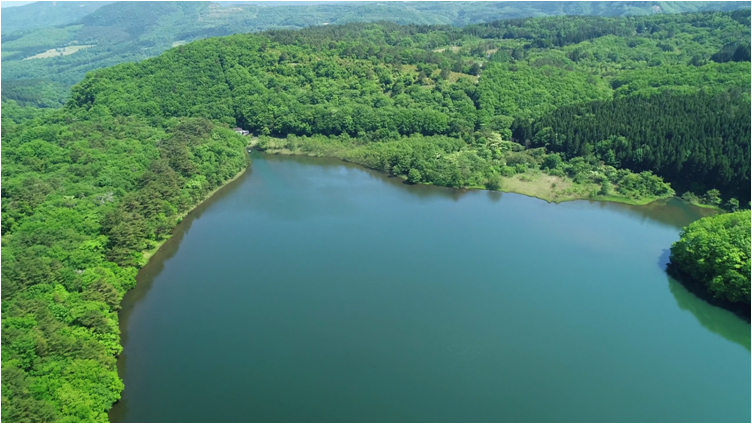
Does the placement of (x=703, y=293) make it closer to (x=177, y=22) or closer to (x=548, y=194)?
(x=548, y=194)

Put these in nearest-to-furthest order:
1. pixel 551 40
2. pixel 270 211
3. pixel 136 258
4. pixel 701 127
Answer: pixel 136 258, pixel 270 211, pixel 701 127, pixel 551 40

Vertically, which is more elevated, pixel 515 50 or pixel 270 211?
pixel 515 50

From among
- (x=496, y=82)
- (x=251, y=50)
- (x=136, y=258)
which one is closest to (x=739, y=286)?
(x=136, y=258)

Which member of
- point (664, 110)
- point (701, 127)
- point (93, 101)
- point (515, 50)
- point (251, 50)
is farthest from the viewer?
point (515, 50)

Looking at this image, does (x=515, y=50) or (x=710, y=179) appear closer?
(x=710, y=179)

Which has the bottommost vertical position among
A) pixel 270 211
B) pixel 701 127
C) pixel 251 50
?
pixel 270 211

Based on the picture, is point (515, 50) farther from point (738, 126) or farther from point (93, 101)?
point (93, 101)
